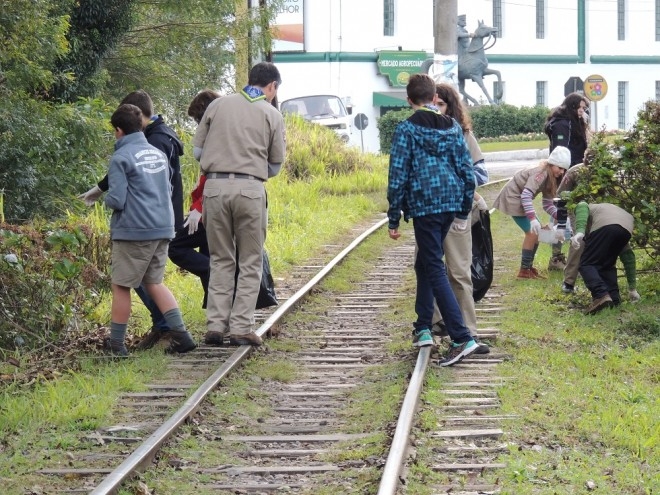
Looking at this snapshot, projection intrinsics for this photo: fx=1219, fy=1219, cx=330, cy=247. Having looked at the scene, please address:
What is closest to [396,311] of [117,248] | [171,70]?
[117,248]

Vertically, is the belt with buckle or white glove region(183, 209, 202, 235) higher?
the belt with buckle

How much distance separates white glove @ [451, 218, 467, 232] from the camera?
8.62 m

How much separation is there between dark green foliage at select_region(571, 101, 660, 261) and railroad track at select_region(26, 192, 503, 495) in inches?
74.5

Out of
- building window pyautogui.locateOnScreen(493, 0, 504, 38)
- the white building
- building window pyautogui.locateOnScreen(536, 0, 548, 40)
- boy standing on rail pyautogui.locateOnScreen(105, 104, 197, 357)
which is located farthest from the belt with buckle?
building window pyautogui.locateOnScreen(536, 0, 548, 40)

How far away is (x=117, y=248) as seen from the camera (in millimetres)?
8602

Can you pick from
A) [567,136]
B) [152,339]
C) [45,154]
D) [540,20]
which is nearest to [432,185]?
[152,339]

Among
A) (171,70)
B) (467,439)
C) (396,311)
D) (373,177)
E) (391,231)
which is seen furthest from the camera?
(373,177)

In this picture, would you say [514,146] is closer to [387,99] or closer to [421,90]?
[387,99]

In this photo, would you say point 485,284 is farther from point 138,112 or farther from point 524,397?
point 138,112

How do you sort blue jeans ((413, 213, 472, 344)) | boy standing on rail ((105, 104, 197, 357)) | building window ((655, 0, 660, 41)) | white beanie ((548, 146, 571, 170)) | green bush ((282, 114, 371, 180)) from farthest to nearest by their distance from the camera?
building window ((655, 0, 660, 41)) < green bush ((282, 114, 371, 180)) < white beanie ((548, 146, 571, 170)) < boy standing on rail ((105, 104, 197, 357)) < blue jeans ((413, 213, 472, 344))

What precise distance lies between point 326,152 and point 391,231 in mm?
15130

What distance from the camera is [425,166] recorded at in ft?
27.0

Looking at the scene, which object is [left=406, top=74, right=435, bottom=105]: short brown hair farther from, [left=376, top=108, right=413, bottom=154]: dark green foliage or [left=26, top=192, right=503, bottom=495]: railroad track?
[left=376, top=108, right=413, bottom=154]: dark green foliage

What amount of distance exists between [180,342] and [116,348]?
49cm
